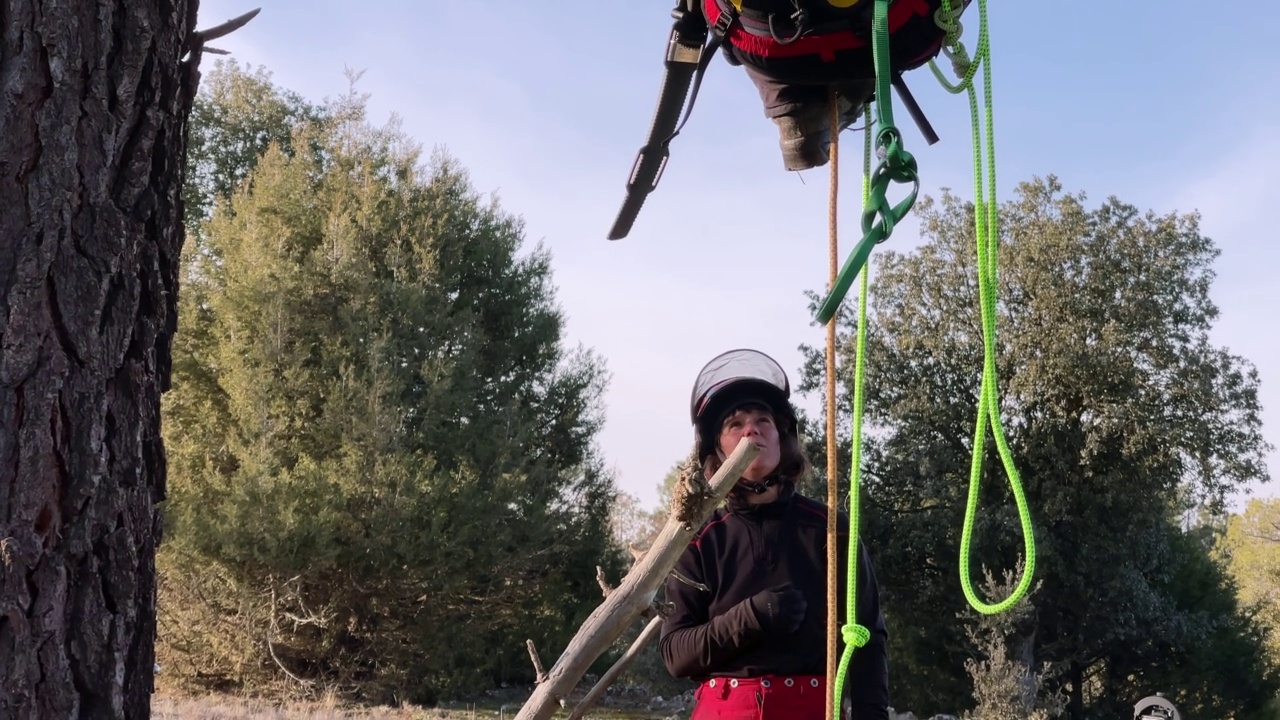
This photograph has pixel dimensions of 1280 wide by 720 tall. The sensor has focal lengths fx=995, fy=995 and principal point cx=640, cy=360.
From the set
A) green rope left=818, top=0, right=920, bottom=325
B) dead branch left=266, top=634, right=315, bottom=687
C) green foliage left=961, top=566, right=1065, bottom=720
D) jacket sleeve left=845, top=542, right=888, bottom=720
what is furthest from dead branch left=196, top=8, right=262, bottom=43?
dead branch left=266, top=634, right=315, bottom=687

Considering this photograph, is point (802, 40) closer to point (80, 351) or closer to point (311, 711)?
point (80, 351)

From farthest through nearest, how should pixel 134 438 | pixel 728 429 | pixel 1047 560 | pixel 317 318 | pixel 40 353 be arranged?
pixel 1047 560
pixel 317 318
pixel 728 429
pixel 134 438
pixel 40 353

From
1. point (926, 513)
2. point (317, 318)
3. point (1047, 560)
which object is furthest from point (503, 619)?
point (1047, 560)

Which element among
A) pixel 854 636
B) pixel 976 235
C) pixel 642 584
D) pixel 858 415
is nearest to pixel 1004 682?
pixel 642 584

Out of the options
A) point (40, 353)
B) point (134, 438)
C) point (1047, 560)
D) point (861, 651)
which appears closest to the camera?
point (40, 353)

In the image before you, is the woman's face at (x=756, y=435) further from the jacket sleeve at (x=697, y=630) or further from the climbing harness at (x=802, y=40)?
the climbing harness at (x=802, y=40)

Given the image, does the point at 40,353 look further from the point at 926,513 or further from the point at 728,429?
the point at 926,513

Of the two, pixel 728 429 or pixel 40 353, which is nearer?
pixel 40 353

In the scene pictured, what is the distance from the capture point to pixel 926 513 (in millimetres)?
16938

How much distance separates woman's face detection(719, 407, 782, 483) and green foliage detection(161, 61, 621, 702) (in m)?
9.88

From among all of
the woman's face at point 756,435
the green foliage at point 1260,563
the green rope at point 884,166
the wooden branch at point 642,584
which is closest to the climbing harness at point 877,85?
the green rope at point 884,166

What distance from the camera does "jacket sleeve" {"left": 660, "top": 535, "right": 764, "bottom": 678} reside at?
6.61 feet

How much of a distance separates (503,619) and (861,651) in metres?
11.6

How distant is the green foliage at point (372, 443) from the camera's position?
11.6 meters
